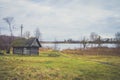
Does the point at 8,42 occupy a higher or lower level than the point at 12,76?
higher

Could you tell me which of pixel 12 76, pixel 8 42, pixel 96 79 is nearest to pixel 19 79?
pixel 12 76

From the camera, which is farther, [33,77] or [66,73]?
[66,73]

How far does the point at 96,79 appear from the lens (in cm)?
2916

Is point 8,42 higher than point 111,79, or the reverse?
point 8,42

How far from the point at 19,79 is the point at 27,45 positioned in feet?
125

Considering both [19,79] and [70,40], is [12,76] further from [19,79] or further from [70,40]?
[70,40]

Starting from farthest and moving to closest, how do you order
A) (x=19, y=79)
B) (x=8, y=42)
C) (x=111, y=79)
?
(x=8, y=42) < (x=111, y=79) < (x=19, y=79)

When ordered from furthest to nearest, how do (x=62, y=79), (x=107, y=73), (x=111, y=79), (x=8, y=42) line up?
(x=8, y=42), (x=107, y=73), (x=111, y=79), (x=62, y=79)

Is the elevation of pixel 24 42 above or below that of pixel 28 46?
above


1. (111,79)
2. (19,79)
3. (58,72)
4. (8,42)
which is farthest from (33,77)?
(8,42)

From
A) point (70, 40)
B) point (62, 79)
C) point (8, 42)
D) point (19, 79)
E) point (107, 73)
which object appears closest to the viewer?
point (19, 79)

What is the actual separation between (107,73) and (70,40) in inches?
5248

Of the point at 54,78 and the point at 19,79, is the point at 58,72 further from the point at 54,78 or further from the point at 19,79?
the point at 19,79

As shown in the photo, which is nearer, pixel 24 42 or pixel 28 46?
pixel 28 46
